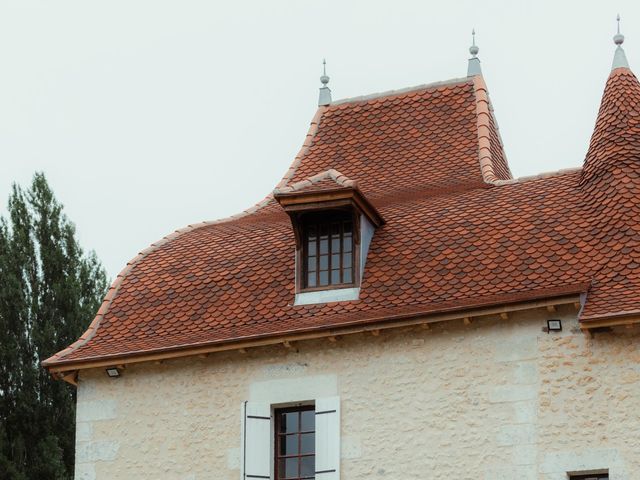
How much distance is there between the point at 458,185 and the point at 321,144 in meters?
2.87

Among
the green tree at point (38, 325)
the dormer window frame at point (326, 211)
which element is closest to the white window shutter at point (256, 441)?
the dormer window frame at point (326, 211)

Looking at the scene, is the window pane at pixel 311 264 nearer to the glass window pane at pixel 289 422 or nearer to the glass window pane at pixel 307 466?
the glass window pane at pixel 289 422

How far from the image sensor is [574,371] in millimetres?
19750

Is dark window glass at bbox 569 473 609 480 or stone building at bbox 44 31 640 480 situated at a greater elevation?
stone building at bbox 44 31 640 480

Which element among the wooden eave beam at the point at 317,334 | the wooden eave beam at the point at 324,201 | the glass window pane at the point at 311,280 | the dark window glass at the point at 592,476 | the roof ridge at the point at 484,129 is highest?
the roof ridge at the point at 484,129

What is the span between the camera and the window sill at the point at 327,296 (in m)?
21.5

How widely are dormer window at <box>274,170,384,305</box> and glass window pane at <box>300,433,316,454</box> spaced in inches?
63.3

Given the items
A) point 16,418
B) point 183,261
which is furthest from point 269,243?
point 16,418

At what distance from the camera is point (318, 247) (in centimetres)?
2202

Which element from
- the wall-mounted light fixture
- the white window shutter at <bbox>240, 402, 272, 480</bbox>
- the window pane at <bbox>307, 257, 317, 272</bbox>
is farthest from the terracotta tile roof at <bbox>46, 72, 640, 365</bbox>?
the white window shutter at <bbox>240, 402, 272, 480</bbox>

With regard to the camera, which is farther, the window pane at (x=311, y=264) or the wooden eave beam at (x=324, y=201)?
the window pane at (x=311, y=264)

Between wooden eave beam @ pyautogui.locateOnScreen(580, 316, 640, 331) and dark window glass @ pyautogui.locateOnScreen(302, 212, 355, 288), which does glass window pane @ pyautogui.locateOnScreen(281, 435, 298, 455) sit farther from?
wooden eave beam @ pyautogui.locateOnScreen(580, 316, 640, 331)

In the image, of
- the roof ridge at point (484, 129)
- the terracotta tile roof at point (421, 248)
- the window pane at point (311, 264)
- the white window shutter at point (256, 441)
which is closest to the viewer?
the terracotta tile roof at point (421, 248)

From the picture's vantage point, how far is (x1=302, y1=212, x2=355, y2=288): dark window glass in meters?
21.8
